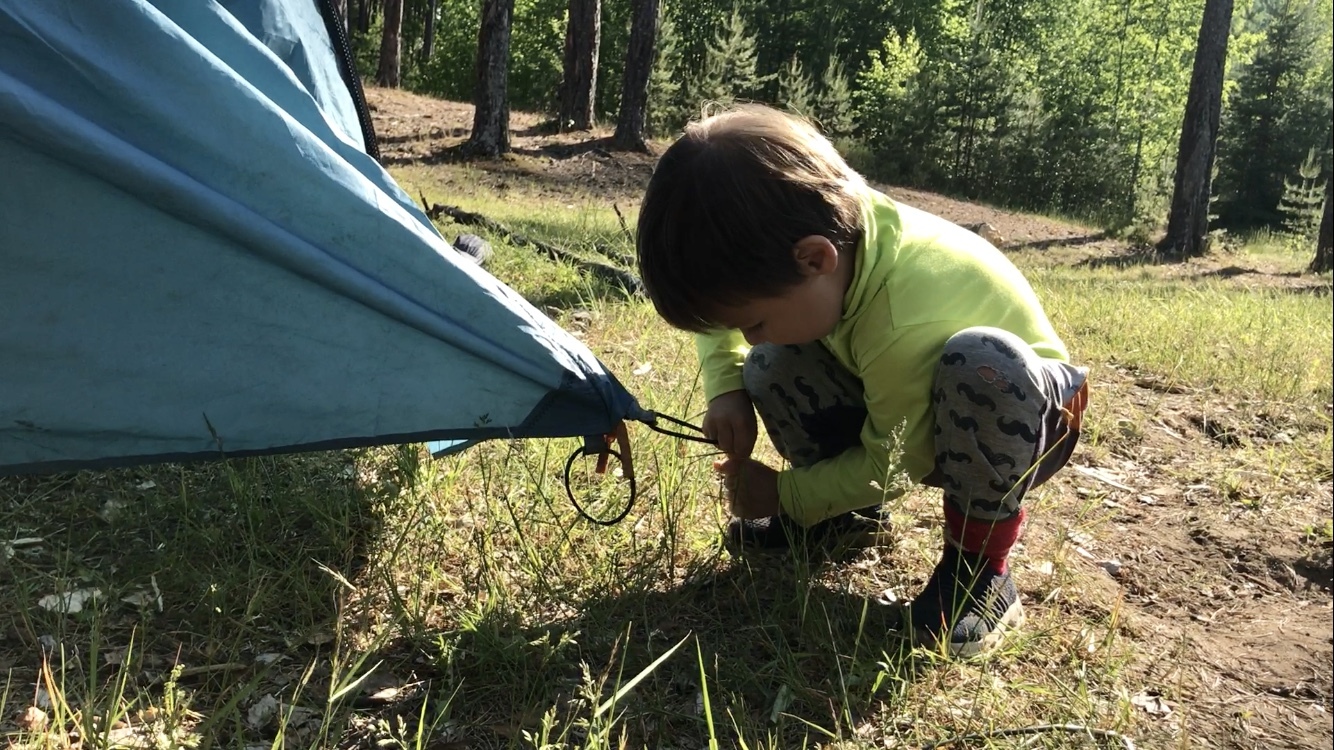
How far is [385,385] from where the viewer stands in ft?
5.92

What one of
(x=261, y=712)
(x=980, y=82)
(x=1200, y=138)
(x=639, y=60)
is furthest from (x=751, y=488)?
(x=980, y=82)

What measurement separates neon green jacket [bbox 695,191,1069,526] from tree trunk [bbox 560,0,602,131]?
10816 millimetres

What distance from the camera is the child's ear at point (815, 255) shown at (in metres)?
1.58

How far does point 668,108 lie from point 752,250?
50.3 feet

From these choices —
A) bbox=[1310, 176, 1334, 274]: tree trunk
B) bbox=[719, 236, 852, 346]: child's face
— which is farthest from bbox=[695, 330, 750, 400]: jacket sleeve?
bbox=[1310, 176, 1334, 274]: tree trunk

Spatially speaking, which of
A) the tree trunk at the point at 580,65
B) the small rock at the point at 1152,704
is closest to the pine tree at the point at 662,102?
the tree trunk at the point at 580,65

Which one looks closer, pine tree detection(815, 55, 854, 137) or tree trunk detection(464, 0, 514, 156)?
tree trunk detection(464, 0, 514, 156)

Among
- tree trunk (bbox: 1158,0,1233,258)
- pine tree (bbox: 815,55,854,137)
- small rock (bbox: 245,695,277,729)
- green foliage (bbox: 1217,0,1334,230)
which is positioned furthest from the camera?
green foliage (bbox: 1217,0,1334,230)

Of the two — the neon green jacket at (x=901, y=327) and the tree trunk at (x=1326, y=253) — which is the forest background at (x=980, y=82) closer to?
the tree trunk at (x=1326, y=253)

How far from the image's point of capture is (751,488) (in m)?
1.92

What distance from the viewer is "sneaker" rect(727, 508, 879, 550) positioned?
81.7 inches

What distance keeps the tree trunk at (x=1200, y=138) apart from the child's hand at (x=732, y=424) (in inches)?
412

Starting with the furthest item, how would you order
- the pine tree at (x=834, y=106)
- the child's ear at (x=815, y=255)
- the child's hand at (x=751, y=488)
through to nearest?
the pine tree at (x=834, y=106)
the child's hand at (x=751, y=488)
the child's ear at (x=815, y=255)

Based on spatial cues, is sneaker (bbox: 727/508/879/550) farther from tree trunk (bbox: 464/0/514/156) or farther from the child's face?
tree trunk (bbox: 464/0/514/156)
